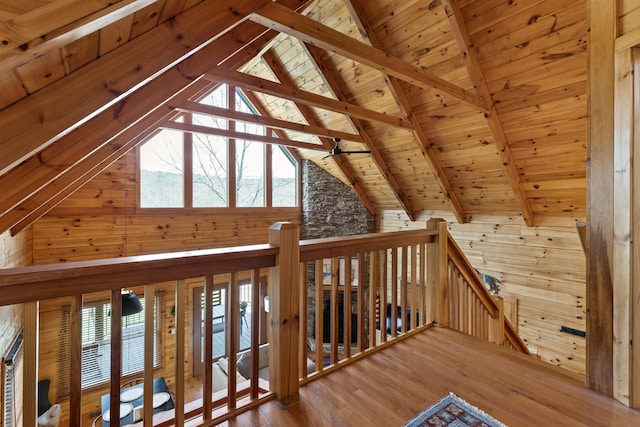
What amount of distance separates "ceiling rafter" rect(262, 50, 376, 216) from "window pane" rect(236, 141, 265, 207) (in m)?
1.52

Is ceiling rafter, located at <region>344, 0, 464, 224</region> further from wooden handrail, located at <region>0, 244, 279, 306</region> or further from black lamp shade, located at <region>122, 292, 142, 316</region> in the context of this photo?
black lamp shade, located at <region>122, 292, 142, 316</region>

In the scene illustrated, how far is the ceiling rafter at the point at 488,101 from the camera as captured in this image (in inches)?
114

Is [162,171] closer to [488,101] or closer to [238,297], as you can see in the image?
[238,297]

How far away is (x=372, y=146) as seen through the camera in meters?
5.07

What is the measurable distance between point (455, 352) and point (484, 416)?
62 centimetres

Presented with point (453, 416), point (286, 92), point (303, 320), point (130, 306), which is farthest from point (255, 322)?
point (286, 92)

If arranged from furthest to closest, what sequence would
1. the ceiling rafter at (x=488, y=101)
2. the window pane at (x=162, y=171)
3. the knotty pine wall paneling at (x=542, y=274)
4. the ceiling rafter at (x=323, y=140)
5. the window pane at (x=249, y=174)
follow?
the window pane at (x=249, y=174) < the window pane at (x=162, y=171) < the ceiling rafter at (x=323, y=140) < the knotty pine wall paneling at (x=542, y=274) < the ceiling rafter at (x=488, y=101)

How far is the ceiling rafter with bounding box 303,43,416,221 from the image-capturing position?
4.23m

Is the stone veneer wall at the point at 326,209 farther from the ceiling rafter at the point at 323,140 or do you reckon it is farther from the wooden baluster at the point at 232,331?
the wooden baluster at the point at 232,331

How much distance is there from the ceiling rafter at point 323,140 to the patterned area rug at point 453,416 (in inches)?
186

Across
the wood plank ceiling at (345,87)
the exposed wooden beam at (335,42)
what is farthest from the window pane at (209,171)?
the exposed wooden beam at (335,42)

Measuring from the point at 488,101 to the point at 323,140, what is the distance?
3064 mm

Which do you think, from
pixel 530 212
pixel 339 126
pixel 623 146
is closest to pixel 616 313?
pixel 623 146

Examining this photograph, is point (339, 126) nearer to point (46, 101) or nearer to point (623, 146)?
point (623, 146)
